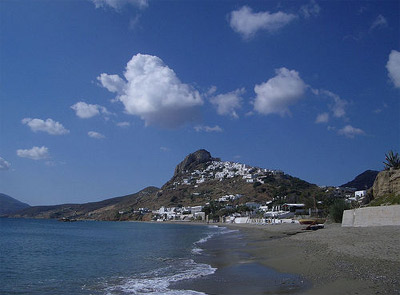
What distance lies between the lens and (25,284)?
16.6 meters

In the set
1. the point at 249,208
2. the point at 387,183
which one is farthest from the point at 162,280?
the point at 249,208

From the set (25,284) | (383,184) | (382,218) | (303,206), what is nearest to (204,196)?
(303,206)

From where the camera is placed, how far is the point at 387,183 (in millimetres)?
41000

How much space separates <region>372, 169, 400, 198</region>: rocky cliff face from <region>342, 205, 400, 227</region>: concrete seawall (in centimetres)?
970

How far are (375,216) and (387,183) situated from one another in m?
15.2

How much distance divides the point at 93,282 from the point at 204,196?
156m

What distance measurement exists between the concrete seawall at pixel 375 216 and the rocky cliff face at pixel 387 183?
31.8ft

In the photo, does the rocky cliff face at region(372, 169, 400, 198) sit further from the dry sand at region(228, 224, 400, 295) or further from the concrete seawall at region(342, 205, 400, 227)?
the dry sand at region(228, 224, 400, 295)

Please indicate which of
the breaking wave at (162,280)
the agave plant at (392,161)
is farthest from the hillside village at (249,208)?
the breaking wave at (162,280)

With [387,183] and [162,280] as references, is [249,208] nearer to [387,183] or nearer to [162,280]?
[387,183]

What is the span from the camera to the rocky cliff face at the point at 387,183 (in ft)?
130

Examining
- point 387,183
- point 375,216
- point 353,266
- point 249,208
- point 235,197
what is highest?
point 235,197

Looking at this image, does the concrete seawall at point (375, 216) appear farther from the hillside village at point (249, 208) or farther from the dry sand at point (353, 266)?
the hillside village at point (249, 208)

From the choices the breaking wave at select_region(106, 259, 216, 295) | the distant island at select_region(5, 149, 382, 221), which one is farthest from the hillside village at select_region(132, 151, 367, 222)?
the breaking wave at select_region(106, 259, 216, 295)
